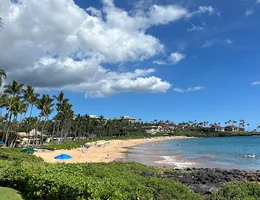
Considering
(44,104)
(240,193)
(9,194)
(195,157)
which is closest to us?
(240,193)

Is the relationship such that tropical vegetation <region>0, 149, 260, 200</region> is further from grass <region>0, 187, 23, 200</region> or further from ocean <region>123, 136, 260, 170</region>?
ocean <region>123, 136, 260, 170</region>

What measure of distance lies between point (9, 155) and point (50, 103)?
47680 millimetres

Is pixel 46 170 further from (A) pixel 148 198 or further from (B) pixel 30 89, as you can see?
(B) pixel 30 89

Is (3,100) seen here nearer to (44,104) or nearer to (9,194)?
(44,104)

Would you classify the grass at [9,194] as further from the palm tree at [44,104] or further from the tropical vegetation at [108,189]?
the palm tree at [44,104]

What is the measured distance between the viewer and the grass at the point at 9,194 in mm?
8755

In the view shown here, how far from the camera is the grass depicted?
28.7 feet

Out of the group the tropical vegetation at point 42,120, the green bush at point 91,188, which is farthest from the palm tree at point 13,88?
the green bush at point 91,188

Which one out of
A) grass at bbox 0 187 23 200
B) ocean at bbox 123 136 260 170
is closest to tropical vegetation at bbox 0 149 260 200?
grass at bbox 0 187 23 200

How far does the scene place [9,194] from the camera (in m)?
9.12

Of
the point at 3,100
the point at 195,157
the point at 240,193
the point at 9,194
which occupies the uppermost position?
the point at 3,100

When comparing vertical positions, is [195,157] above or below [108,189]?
below

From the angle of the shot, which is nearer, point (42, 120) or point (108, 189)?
point (108, 189)

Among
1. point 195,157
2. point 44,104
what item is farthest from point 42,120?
point 195,157
